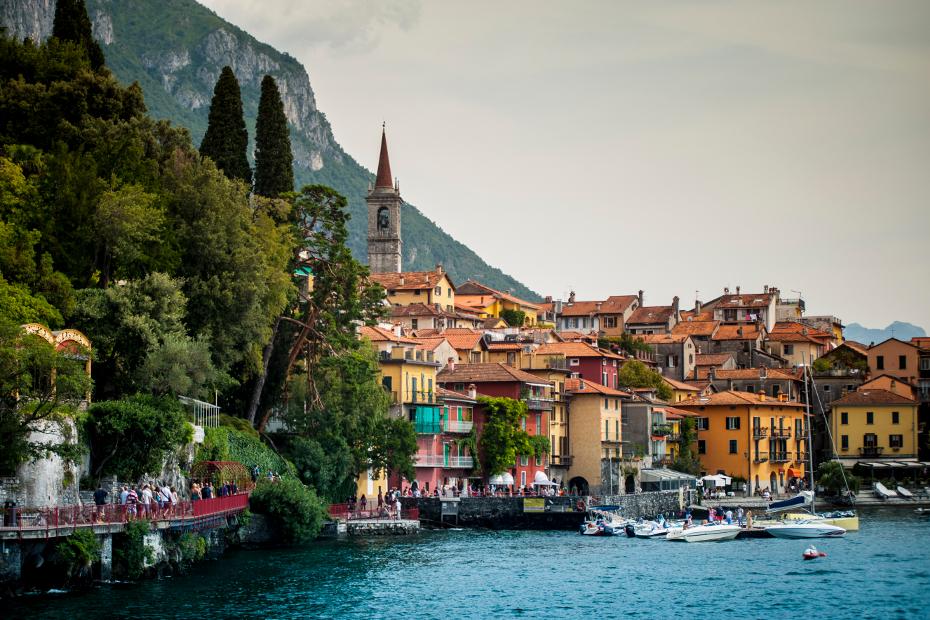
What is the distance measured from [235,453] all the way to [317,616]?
70.5ft

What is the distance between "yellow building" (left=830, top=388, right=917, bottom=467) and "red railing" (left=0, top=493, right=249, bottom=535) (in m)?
75.1

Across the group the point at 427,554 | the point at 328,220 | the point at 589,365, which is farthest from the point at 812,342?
the point at 427,554

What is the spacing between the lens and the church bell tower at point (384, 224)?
166 meters

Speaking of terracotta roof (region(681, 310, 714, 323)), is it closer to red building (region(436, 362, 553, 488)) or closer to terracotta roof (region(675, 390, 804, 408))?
terracotta roof (region(675, 390, 804, 408))

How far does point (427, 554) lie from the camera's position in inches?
2446

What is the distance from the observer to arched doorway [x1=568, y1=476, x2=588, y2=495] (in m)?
93.8

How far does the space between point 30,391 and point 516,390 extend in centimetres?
Result: 4784

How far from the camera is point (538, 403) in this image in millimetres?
90875

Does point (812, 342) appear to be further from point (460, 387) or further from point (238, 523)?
point (238, 523)

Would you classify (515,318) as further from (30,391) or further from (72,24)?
(30,391)

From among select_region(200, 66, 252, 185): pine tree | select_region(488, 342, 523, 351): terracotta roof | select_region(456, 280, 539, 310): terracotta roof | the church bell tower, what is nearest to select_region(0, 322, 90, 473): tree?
select_region(200, 66, 252, 185): pine tree

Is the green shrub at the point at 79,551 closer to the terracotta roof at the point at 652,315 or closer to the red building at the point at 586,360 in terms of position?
the red building at the point at 586,360

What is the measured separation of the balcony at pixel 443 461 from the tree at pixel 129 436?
32337 mm

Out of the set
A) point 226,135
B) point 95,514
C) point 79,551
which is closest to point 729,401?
point 226,135
